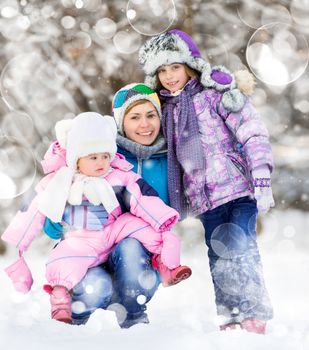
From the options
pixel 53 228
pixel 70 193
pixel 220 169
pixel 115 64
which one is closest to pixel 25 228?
pixel 53 228

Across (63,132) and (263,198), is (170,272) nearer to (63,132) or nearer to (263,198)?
(263,198)

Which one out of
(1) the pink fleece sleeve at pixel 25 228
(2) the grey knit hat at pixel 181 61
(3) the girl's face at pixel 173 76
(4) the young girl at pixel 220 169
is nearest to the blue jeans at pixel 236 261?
(4) the young girl at pixel 220 169

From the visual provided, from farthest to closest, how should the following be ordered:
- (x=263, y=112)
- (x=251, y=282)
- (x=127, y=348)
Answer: (x=263, y=112)
(x=251, y=282)
(x=127, y=348)

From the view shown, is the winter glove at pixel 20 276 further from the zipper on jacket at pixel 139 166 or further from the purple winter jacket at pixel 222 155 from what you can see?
the purple winter jacket at pixel 222 155

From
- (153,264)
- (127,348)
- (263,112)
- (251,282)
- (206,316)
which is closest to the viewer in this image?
(127,348)

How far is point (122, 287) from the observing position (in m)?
→ 2.68

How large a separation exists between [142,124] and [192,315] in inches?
52.5

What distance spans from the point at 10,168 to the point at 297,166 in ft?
10.9

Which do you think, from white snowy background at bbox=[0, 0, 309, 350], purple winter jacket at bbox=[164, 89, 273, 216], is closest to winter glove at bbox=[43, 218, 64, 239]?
purple winter jacket at bbox=[164, 89, 273, 216]

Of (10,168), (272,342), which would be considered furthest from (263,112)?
(272,342)

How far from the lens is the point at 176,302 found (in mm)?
4262

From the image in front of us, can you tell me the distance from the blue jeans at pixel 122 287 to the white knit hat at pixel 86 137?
17.8 inches

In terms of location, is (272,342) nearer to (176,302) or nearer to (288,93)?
(176,302)

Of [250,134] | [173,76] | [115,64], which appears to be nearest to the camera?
[250,134]
